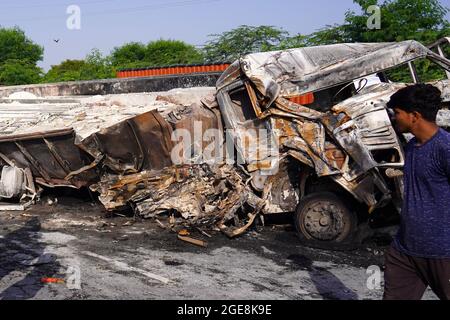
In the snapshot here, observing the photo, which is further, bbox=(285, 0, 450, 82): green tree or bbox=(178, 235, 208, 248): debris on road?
bbox=(285, 0, 450, 82): green tree

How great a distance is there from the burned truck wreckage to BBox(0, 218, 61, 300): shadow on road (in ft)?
3.76

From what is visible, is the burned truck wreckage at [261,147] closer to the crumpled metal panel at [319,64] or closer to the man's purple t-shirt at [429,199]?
the crumpled metal panel at [319,64]

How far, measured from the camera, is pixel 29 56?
39.6m

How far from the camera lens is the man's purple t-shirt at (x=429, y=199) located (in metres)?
2.88

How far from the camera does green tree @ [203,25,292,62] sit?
23.5m

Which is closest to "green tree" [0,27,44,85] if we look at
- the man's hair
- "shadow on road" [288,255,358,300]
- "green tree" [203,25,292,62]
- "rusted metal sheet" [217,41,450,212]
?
"green tree" [203,25,292,62]

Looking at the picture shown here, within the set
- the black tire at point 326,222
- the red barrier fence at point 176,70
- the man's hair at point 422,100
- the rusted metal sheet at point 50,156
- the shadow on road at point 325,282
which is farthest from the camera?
the red barrier fence at point 176,70

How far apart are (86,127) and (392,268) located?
17.6 feet

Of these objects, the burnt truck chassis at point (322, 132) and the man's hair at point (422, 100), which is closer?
the man's hair at point (422, 100)

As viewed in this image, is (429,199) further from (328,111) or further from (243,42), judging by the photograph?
(243,42)

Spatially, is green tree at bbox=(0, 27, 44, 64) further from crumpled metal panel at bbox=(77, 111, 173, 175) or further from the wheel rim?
the wheel rim

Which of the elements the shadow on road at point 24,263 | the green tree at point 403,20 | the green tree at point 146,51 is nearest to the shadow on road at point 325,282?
the shadow on road at point 24,263

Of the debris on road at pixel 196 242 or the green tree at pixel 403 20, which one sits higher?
the green tree at pixel 403 20
